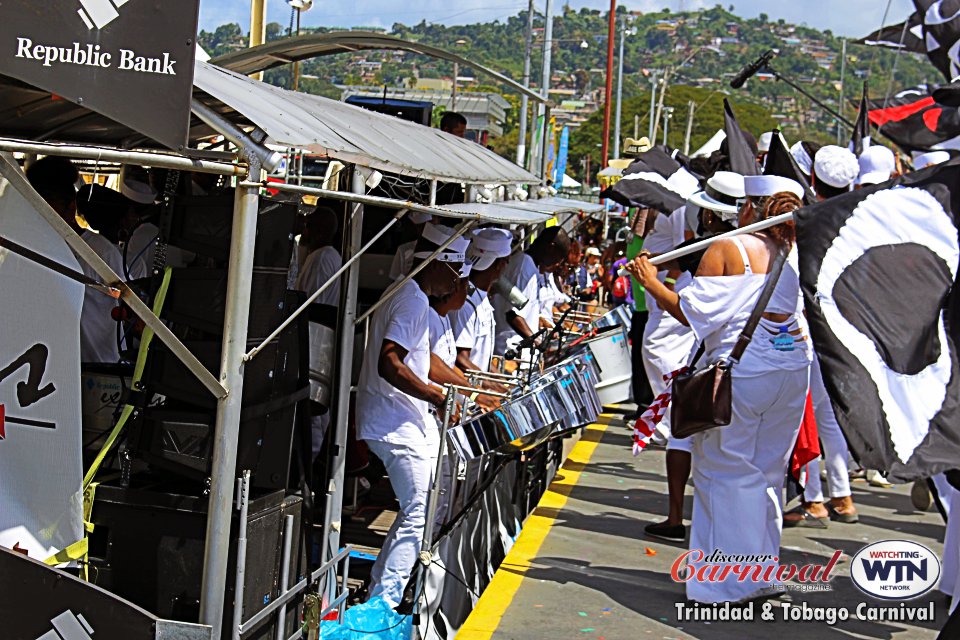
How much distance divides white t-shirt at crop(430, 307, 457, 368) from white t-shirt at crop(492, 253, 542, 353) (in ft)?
11.7

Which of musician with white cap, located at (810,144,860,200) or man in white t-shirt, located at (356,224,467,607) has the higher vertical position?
musician with white cap, located at (810,144,860,200)

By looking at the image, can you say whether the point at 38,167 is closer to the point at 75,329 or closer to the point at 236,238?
the point at 75,329

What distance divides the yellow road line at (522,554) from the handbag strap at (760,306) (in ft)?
6.05

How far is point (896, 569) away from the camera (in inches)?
291

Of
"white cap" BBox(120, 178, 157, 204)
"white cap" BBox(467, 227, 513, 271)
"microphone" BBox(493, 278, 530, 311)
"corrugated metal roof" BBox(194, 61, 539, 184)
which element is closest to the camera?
"corrugated metal roof" BBox(194, 61, 539, 184)

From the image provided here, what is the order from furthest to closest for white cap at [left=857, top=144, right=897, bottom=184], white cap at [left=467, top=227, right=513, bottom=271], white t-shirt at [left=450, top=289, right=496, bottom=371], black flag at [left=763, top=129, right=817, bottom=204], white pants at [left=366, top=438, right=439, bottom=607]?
white cap at [left=857, top=144, right=897, bottom=184] → white cap at [left=467, top=227, right=513, bottom=271] → white t-shirt at [left=450, top=289, right=496, bottom=371] → black flag at [left=763, top=129, right=817, bottom=204] → white pants at [left=366, top=438, right=439, bottom=607]

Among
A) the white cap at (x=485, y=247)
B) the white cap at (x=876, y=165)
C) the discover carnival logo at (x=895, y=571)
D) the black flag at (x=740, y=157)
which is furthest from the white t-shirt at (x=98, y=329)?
the white cap at (x=876, y=165)

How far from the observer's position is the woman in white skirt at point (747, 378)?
654 centimetres

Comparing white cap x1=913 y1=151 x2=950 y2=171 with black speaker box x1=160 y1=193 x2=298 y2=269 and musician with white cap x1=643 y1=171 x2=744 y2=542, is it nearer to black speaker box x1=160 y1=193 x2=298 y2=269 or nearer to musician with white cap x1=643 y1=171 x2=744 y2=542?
musician with white cap x1=643 y1=171 x2=744 y2=542

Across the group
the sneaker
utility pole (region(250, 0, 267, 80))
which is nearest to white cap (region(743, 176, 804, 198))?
the sneaker

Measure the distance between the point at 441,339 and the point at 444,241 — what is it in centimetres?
54

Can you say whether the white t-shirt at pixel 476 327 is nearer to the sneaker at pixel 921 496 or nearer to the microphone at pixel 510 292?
the microphone at pixel 510 292

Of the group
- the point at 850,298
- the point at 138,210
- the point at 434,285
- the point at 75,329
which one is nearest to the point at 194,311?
the point at 75,329

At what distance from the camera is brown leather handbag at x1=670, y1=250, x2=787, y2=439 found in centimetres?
654
